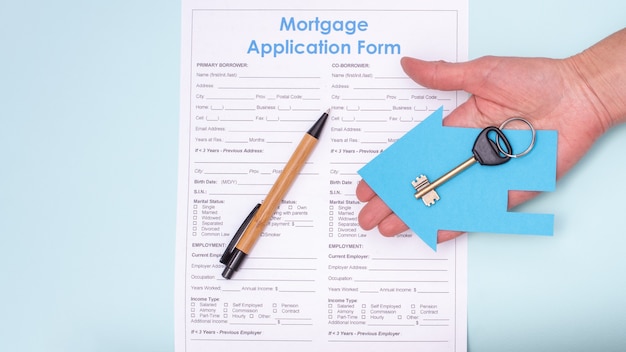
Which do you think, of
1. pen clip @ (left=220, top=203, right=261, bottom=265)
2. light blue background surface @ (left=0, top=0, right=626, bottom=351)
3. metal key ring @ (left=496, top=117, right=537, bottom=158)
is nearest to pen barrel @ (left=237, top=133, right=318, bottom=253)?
pen clip @ (left=220, top=203, right=261, bottom=265)

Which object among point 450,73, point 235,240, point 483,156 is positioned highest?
point 450,73

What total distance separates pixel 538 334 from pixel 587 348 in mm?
66

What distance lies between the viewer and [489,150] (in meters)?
0.71

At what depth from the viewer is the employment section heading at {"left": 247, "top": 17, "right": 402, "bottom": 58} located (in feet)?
2.56

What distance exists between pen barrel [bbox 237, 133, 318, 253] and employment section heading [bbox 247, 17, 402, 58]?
125 mm

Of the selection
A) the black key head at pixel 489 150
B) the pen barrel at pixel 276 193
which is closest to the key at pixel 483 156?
the black key head at pixel 489 150

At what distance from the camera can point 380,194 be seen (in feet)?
2.41

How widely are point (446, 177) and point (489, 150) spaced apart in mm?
64

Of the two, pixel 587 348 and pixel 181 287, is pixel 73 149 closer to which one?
pixel 181 287

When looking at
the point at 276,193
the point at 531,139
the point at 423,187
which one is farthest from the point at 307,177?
the point at 531,139

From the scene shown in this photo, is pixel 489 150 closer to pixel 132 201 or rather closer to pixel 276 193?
pixel 276 193

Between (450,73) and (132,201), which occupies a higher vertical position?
(450,73)

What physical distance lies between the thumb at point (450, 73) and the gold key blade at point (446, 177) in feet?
0.32

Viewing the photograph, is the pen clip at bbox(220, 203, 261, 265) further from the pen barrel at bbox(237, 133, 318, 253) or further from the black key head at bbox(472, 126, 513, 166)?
the black key head at bbox(472, 126, 513, 166)
